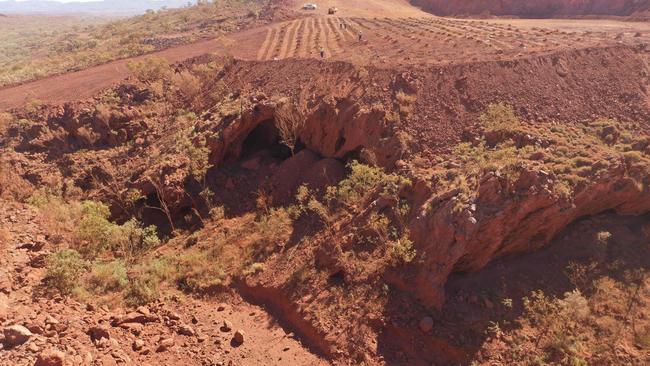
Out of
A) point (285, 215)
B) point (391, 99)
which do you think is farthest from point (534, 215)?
point (285, 215)

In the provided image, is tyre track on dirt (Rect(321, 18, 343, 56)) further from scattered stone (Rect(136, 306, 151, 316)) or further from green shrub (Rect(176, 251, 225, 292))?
scattered stone (Rect(136, 306, 151, 316))

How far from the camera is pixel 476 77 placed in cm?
2056

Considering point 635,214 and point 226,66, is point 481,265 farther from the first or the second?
point 226,66

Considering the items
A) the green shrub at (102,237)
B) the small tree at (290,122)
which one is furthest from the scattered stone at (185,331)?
the small tree at (290,122)

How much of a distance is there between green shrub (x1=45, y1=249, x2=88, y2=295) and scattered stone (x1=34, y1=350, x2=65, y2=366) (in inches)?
171

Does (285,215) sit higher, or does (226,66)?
(226,66)

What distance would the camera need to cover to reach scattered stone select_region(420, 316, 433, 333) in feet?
44.1

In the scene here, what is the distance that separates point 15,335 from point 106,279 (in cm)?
508

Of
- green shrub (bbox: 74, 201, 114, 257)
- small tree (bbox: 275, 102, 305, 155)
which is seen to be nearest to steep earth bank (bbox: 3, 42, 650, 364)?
small tree (bbox: 275, 102, 305, 155)

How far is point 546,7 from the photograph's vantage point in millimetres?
38094

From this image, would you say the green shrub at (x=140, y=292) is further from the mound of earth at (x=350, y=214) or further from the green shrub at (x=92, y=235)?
the green shrub at (x=92, y=235)

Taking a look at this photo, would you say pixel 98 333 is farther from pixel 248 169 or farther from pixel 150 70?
pixel 150 70

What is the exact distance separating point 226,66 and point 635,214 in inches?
954

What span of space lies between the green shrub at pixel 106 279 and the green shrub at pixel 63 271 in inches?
17.4
